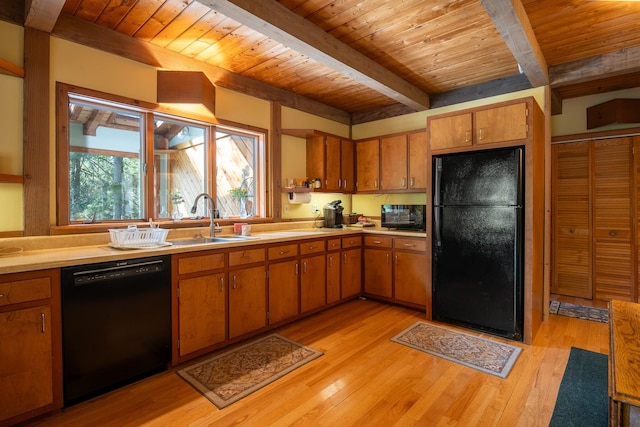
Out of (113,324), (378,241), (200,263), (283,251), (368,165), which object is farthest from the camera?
(368,165)

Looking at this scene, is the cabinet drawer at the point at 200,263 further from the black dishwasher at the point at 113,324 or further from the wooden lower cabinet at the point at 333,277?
the wooden lower cabinet at the point at 333,277

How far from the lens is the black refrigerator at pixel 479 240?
9.37ft

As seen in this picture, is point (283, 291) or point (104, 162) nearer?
point (104, 162)

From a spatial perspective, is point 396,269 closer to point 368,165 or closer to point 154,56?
point 368,165

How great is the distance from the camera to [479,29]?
2.60 m

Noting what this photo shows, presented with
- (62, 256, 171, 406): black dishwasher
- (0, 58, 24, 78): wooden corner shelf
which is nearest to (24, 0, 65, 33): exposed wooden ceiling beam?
(0, 58, 24, 78): wooden corner shelf

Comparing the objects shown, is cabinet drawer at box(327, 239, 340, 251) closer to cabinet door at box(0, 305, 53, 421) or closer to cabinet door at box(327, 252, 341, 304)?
cabinet door at box(327, 252, 341, 304)

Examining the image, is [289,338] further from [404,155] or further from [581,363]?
[404,155]

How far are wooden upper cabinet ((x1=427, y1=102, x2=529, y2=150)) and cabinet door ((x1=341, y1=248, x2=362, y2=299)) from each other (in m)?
1.57

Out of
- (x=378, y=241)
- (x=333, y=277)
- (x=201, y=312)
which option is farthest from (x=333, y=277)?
(x=201, y=312)

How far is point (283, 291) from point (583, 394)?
7.79ft

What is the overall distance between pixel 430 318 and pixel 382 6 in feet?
9.58

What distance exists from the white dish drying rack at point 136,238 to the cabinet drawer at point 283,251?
96cm

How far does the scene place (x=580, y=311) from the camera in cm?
359
